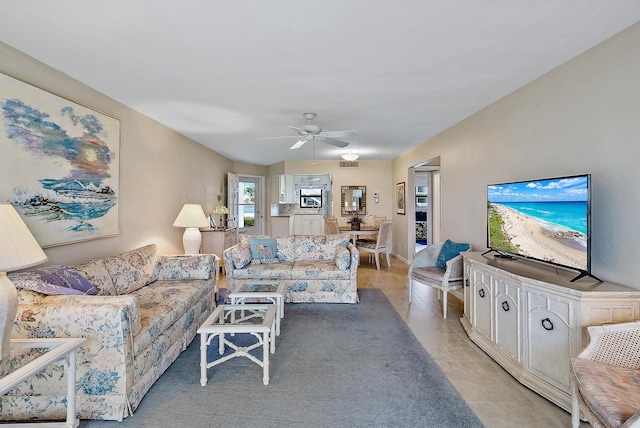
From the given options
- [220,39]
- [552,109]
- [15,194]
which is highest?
[220,39]

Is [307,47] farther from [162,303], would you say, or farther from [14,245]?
[162,303]

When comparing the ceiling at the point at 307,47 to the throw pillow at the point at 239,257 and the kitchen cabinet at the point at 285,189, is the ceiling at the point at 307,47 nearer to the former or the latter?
the throw pillow at the point at 239,257

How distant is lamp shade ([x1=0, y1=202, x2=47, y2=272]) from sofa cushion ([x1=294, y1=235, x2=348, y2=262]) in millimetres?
3274

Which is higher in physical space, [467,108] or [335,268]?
[467,108]

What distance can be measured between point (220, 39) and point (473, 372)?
3.11 meters

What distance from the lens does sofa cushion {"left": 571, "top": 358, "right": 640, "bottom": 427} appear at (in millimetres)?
1294

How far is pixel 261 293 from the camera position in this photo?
306 centimetres

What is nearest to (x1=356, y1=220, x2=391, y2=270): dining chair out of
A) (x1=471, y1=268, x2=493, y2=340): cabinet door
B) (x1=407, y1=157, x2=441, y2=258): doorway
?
(x1=407, y1=157, x2=441, y2=258): doorway

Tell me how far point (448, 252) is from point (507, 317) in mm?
1530

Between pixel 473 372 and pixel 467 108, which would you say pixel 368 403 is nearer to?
pixel 473 372

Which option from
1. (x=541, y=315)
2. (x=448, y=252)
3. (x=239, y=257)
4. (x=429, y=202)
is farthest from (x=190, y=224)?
(x=429, y=202)

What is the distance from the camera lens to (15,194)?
227 cm

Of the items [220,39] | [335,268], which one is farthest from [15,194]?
[335,268]

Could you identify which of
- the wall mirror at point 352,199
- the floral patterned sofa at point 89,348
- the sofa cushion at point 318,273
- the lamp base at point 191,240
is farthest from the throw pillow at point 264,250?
the wall mirror at point 352,199
